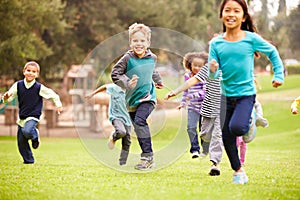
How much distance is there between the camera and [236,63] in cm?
679

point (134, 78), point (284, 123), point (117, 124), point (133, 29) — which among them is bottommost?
point (284, 123)

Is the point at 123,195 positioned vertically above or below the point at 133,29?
below

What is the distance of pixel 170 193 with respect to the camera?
6215 millimetres

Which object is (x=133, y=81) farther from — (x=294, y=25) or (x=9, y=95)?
(x=294, y=25)

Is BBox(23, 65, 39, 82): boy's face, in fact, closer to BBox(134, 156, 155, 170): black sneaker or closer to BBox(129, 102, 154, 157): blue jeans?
BBox(129, 102, 154, 157): blue jeans

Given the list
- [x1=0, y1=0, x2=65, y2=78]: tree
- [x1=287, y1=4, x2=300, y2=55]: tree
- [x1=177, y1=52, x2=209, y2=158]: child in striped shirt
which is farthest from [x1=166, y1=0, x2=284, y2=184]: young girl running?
[x1=287, y1=4, x2=300, y2=55]: tree

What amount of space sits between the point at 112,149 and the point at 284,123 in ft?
63.9

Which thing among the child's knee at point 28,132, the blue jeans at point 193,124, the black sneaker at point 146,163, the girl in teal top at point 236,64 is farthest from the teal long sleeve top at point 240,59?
the child's knee at point 28,132

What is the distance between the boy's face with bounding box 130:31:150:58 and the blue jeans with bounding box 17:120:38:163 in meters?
2.61

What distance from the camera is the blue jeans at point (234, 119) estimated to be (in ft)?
21.8

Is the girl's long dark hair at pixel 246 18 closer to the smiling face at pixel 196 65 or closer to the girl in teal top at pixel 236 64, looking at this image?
the girl in teal top at pixel 236 64

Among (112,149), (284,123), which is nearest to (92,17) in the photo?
(284,123)

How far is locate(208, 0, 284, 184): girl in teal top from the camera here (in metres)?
6.69

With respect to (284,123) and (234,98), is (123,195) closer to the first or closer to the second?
(234,98)
